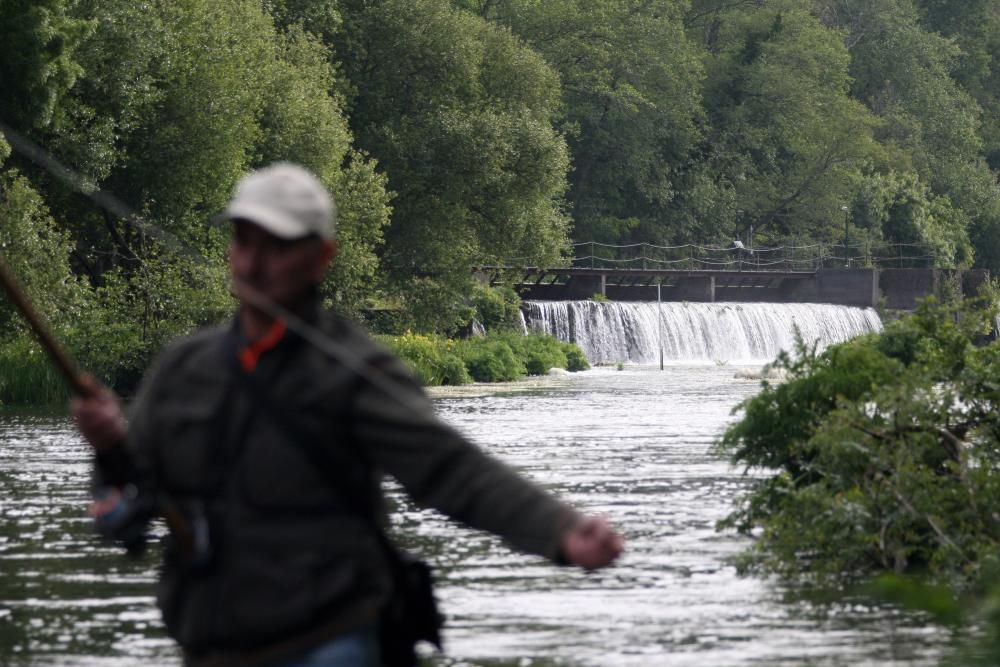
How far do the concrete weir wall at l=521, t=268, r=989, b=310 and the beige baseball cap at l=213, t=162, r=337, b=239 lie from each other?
66119mm

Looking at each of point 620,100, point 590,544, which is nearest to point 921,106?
point 620,100

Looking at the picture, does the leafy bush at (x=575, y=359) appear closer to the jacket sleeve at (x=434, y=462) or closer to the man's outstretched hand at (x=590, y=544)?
the jacket sleeve at (x=434, y=462)

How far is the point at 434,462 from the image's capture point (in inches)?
174

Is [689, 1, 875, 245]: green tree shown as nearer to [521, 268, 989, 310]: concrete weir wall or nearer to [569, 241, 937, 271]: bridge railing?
[569, 241, 937, 271]: bridge railing

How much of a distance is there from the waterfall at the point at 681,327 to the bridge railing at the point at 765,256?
254 inches

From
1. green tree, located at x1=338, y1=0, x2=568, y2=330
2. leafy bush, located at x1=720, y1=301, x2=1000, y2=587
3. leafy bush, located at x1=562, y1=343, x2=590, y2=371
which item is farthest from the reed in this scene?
leafy bush, located at x1=720, y1=301, x2=1000, y2=587

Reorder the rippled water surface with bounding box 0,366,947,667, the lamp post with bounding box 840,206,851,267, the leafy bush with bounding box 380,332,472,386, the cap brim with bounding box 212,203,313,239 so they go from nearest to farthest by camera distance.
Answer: the cap brim with bounding box 212,203,313,239 → the rippled water surface with bounding box 0,366,947,667 → the leafy bush with bounding box 380,332,472,386 → the lamp post with bounding box 840,206,851,267

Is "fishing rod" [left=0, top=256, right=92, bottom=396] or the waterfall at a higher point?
"fishing rod" [left=0, top=256, right=92, bottom=396]

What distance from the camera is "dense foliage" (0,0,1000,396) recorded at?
37.4m

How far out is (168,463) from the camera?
4.57 metres

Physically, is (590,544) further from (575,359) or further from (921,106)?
(921,106)

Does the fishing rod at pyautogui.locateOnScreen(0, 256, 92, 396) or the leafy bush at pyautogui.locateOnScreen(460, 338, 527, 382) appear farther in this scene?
the leafy bush at pyautogui.locateOnScreen(460, 338, 527, 382)

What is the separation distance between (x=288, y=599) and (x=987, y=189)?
313ft

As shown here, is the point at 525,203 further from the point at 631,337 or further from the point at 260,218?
the point at 260,218
